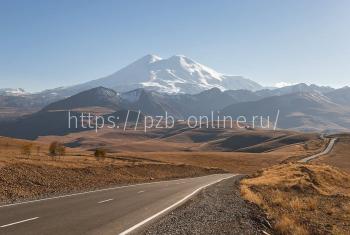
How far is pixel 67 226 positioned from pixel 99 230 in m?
1.38

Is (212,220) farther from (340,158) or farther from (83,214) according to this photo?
(340,158)

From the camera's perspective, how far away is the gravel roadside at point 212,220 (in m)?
17.4

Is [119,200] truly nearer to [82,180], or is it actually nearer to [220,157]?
[82,180]

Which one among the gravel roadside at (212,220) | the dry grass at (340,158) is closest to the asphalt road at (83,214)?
the gravel roadside at (212,220)

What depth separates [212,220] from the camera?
20.2 m

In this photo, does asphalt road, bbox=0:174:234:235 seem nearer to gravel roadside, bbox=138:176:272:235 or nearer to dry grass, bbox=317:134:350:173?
gravel roadside, bbox=138:176:272:235

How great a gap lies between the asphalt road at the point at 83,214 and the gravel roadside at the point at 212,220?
0.85m

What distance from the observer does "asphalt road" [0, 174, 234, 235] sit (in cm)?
1686

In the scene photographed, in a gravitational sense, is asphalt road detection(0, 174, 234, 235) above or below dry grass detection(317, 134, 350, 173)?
above

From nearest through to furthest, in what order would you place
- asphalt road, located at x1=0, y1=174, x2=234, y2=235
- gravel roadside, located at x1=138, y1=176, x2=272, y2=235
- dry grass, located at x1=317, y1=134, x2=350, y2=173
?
1. asphalt road, located at x1=0, y1=174, x2=234, y2=235
2. gravel roadside, located at x1=138, y1=176, x2=272, y2=235
3. dry grass, located at x1=317, y1=134, x2=350, y2=173

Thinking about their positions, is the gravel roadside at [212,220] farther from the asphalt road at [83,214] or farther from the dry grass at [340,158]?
the dry grass at [340,158]

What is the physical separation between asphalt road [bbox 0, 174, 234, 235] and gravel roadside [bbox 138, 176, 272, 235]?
848 millimetres

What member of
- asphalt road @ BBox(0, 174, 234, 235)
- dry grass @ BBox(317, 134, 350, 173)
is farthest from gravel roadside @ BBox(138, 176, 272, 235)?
dry grass @ BBox(317, 134, 350, 173)

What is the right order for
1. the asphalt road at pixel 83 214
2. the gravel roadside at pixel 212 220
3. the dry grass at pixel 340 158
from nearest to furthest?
1. the asphalt road at pixel 83 214
2. the gravel roadside at pixel 212 220
3. the dry grass at pixel 340 158
